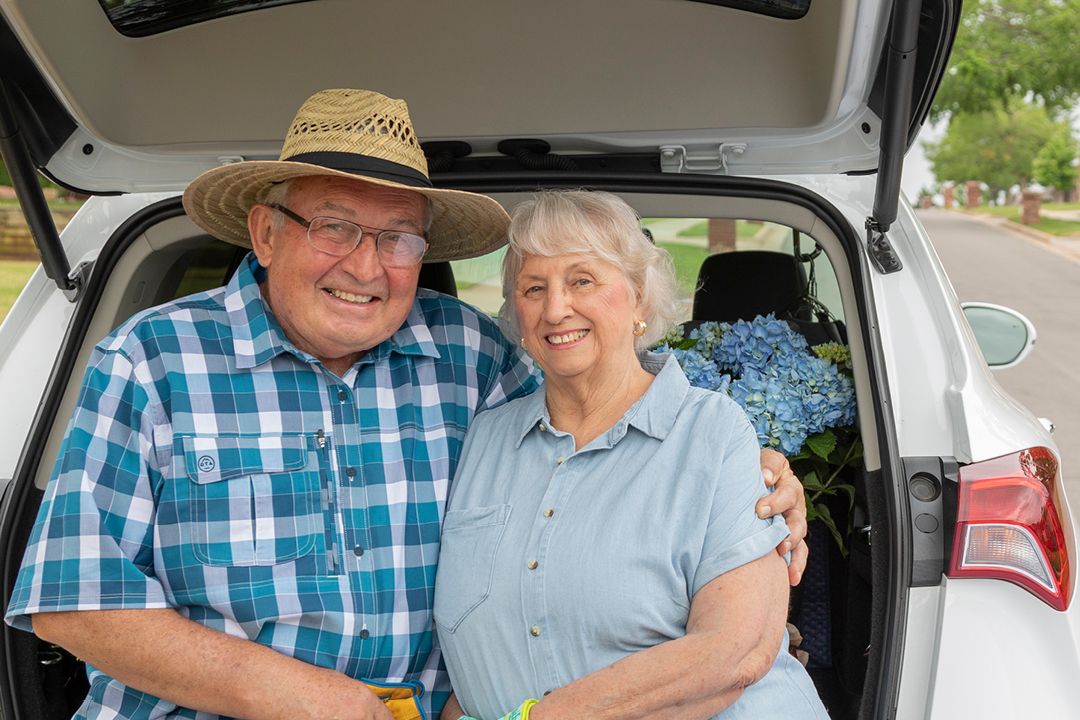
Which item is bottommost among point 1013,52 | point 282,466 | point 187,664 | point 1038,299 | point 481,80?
point 1038,299

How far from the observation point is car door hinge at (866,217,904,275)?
1962 mm

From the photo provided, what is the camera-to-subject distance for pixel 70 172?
7.77 ft

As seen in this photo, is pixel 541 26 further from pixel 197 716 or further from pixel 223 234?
pixel 197 716

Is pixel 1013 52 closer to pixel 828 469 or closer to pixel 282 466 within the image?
pixel 828 469

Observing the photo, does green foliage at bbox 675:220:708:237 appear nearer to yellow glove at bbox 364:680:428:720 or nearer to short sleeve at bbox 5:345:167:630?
yellow glove at bbox 364:680:428:720

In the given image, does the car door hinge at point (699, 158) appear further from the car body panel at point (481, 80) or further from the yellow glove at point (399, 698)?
the yellow glove at point (399, 698)

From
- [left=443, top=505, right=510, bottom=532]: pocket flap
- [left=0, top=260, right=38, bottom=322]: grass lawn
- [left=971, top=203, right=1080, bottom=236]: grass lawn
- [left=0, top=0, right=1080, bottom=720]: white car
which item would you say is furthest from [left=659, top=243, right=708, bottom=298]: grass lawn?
[left=971, top=203, right=1080, bottom=236]: grass lawn

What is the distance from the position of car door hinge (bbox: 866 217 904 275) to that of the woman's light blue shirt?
1.38 feet

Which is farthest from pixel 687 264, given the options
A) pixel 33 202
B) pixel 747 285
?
pixel 33 202

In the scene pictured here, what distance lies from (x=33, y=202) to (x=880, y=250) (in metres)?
1.70

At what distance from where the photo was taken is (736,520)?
1.70m

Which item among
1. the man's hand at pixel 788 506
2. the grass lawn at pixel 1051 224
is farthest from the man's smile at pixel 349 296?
the grass lawn at pixel 1051 224

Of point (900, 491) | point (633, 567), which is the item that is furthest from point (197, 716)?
point (900, 491)

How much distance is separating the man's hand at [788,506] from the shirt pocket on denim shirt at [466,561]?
46 centimetres
